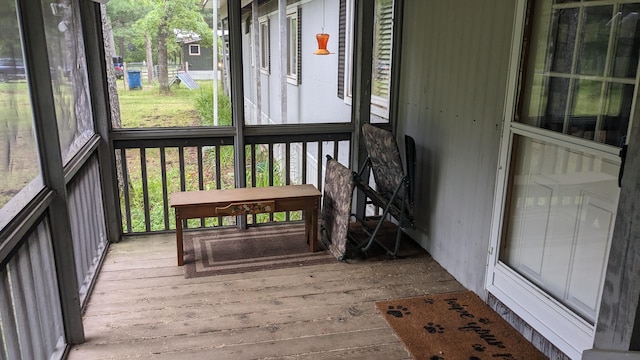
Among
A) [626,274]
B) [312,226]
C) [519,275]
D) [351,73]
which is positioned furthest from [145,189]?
[626,274]

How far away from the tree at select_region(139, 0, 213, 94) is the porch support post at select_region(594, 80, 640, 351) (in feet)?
11.1

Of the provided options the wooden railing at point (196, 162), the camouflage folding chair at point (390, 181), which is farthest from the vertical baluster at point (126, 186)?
the camouflage folding chair at point (390, 181)

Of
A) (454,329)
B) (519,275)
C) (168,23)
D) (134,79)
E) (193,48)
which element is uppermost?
(168,23)

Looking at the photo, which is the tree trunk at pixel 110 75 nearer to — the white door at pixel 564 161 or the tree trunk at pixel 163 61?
the tree trunk at pixel 163 61

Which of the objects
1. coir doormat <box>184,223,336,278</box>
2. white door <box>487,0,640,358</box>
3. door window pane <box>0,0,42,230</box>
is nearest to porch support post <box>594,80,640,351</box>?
white door <box>487,0,640,358</box>

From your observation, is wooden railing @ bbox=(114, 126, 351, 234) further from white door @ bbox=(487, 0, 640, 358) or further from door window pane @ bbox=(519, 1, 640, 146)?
door window pane @ bbox=(519, 1, 640, 146)

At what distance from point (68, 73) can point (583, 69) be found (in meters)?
2.99

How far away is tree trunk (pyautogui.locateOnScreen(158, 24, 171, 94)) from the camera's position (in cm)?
383

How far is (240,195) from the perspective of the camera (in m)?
3.80

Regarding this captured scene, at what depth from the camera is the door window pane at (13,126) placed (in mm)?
1927

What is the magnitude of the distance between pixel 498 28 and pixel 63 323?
9.79 ft

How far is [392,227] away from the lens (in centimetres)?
452

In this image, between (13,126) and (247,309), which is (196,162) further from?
(13,126)

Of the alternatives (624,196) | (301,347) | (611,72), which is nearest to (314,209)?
(301,347)
